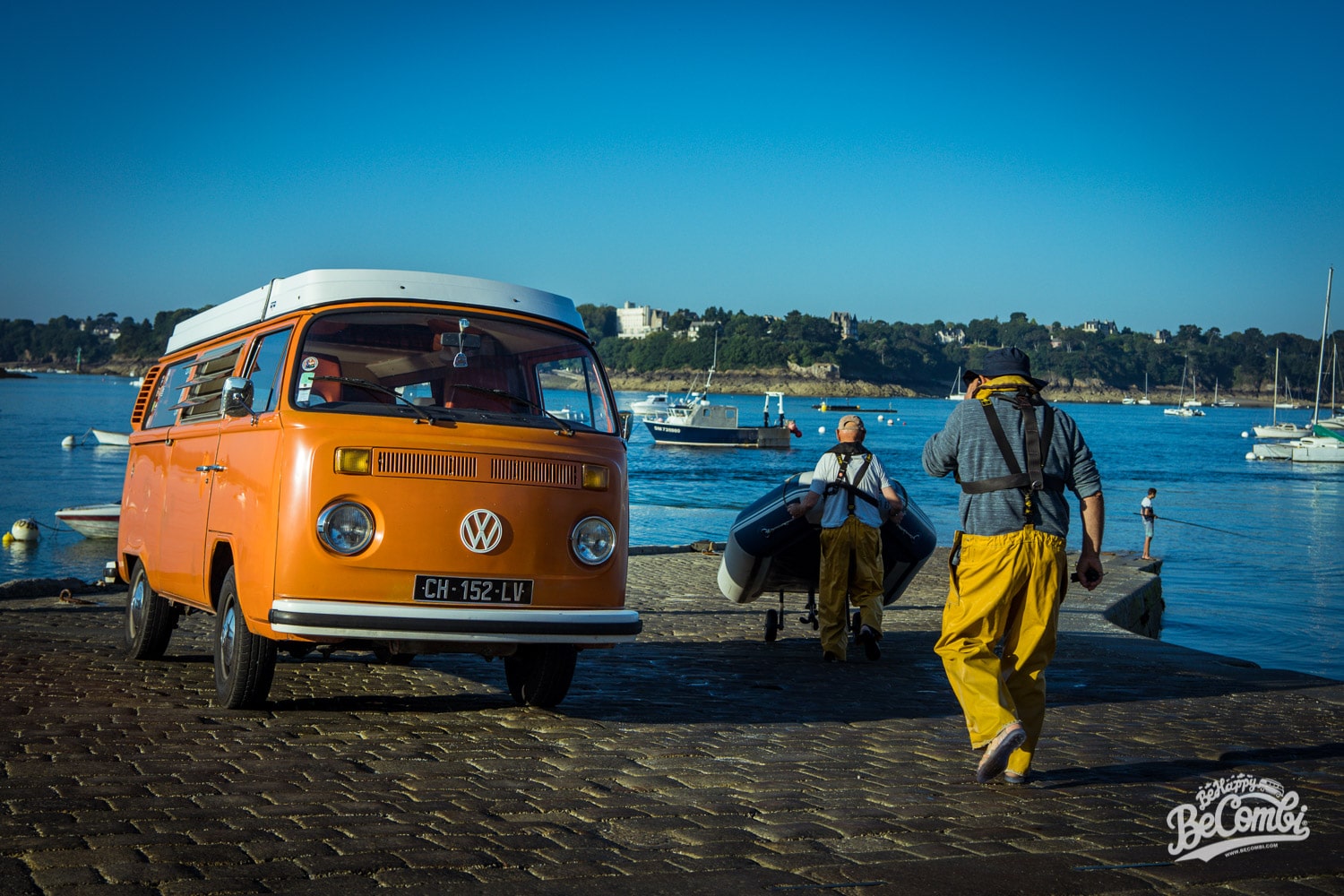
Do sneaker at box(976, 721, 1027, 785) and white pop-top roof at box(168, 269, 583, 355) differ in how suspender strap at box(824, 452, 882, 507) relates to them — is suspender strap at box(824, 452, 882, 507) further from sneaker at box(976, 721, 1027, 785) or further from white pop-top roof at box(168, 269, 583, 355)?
sneaker at box(976, 721, 1027, 785)

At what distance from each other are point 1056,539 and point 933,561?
1607cm

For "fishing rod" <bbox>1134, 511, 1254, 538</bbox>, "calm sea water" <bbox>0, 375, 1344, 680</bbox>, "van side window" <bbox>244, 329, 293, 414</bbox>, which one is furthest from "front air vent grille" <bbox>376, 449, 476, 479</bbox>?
"fishing rod" <bbox>1134, 511, 1254, 538</bbox>

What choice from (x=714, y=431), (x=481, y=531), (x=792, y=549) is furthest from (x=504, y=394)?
(x=714, y=431)

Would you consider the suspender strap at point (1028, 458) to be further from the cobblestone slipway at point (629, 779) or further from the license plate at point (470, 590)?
the license plate at point (470, 590)

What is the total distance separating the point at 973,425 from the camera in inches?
259

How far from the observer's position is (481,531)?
719cm

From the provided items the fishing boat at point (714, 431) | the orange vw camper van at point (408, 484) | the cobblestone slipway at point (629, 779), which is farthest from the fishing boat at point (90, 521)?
the fishing boat at point (714, 431)

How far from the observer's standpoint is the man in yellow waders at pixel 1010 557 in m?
6.29

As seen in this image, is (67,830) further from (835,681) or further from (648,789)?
(835,681)

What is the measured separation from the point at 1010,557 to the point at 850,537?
4.27 m

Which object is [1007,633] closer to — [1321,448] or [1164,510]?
[1164,510]

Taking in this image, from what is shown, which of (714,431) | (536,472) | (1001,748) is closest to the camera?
(1001,748)

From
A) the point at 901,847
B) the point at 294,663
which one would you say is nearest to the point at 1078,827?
the point at 901,847

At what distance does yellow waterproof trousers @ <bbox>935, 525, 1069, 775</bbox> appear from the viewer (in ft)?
20.6
